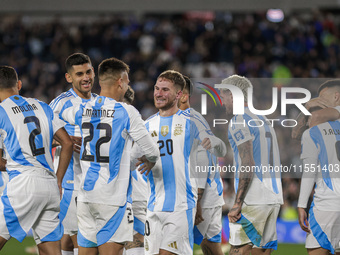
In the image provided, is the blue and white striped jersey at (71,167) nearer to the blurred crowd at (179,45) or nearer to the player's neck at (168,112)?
the player's neck at (168,112)

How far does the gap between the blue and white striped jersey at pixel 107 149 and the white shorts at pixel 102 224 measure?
69 mm

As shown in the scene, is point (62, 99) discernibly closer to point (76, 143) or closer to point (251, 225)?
point (76, 143)

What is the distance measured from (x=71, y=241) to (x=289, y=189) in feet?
22.0

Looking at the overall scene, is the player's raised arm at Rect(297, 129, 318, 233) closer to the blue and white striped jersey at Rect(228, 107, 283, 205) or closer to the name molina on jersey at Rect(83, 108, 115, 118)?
the blue and white striped jersey at Rect(228, 107, 283, 205)

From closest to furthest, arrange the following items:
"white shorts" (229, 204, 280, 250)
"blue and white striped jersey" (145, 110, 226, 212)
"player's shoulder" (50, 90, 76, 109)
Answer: "blue and white striped jersey" (145, 110, 226, 212) < "white shorts" (229, 204, 280, 250) < "player's shoulder" (50, 90, 76, 109)

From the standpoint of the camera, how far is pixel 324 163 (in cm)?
595

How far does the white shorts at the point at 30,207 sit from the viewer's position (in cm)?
563

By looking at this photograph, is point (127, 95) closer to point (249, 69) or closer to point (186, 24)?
point (249, 69)

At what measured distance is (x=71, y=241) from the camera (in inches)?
272

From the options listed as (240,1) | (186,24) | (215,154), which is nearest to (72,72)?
(215,154)

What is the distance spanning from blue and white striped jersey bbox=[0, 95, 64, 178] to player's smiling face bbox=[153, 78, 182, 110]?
1129mm

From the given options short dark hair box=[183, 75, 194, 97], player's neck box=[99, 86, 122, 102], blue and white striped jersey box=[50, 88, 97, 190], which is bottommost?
blue and white striped jersey box=[50, 88, 97, 190]

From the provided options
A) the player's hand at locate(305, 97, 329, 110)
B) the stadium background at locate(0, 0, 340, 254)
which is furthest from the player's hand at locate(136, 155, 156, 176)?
the stadium background at locate(0, 0, 340, 254)

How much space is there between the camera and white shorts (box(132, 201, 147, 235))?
685 centimetres
